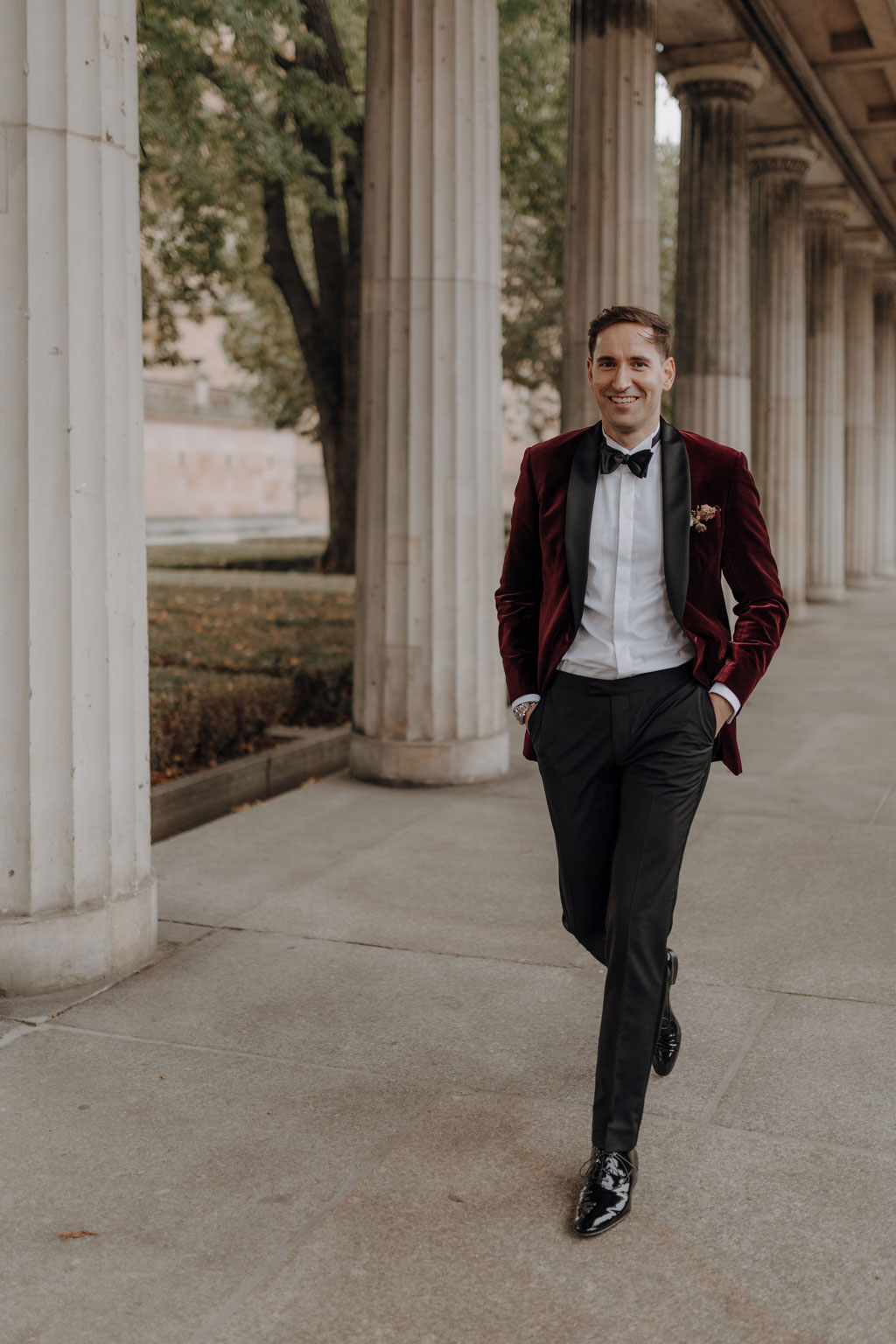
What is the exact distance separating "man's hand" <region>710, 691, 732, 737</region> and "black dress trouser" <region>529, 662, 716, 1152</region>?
2 centimetres

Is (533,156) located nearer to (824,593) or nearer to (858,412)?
(824,593)

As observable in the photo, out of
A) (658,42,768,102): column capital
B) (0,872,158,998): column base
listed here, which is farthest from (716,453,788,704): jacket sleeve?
(658,42,768,102): column capital

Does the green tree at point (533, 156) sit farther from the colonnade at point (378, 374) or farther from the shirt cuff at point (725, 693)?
the shirt cuff at point (725, 693)

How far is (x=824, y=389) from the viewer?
2550 cm

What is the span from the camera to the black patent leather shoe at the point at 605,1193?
3469 millimetres

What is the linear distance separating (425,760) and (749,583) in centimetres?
540

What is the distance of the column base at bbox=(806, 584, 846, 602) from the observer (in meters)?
25.1

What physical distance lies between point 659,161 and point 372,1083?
32311mm

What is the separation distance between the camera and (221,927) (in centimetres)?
610

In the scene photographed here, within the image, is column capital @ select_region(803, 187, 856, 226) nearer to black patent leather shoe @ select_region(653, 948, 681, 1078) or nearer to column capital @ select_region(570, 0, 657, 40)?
column capital @ select_region(570, 0, 657, 40)

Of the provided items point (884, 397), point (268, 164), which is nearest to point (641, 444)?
point (268, 164)

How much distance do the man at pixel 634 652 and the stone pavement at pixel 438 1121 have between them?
1.16 feet

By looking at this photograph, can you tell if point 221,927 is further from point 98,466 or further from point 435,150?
point 435,150

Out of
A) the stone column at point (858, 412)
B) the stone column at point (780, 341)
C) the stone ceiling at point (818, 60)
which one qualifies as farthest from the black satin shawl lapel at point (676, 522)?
the stone column at point (858, 412)
